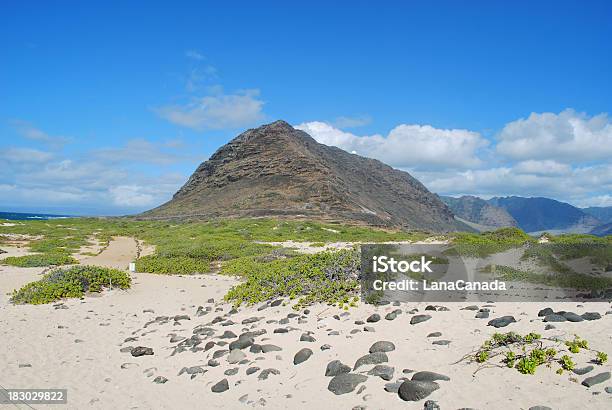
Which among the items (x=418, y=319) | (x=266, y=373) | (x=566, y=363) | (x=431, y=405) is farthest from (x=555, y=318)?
(x=266, y=373)

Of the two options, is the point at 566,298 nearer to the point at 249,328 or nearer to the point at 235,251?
the point at 249,328

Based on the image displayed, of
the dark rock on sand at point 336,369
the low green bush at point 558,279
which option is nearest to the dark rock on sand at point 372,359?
the dark rock on sand at point 336,369

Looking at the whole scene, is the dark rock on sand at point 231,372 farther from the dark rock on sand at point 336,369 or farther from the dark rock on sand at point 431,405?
the dark rock on sand at point 431,405

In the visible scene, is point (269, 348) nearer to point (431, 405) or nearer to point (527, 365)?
point (431, 405)

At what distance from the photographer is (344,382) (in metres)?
7.73

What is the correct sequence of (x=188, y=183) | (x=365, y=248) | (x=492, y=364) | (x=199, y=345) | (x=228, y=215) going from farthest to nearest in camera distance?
(x=188, y=183) < (x=228, y=215) < (x=365, y=248) < (x=199, y=345) < (x=492, y=364)

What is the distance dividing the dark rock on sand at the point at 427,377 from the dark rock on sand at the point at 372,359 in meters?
1.04

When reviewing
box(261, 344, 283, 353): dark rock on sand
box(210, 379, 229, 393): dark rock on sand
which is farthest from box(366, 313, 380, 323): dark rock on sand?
box(210, 379, 229, 393): dark rock on sand

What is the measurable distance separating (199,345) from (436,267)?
30.3 feet

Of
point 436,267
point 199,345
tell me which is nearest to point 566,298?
point 436,267

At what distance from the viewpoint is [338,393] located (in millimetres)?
7539

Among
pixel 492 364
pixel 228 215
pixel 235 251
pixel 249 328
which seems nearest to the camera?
pixel 492 364

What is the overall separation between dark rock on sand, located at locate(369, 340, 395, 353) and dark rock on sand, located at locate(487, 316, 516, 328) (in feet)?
7.75

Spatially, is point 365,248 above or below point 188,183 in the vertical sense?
below
